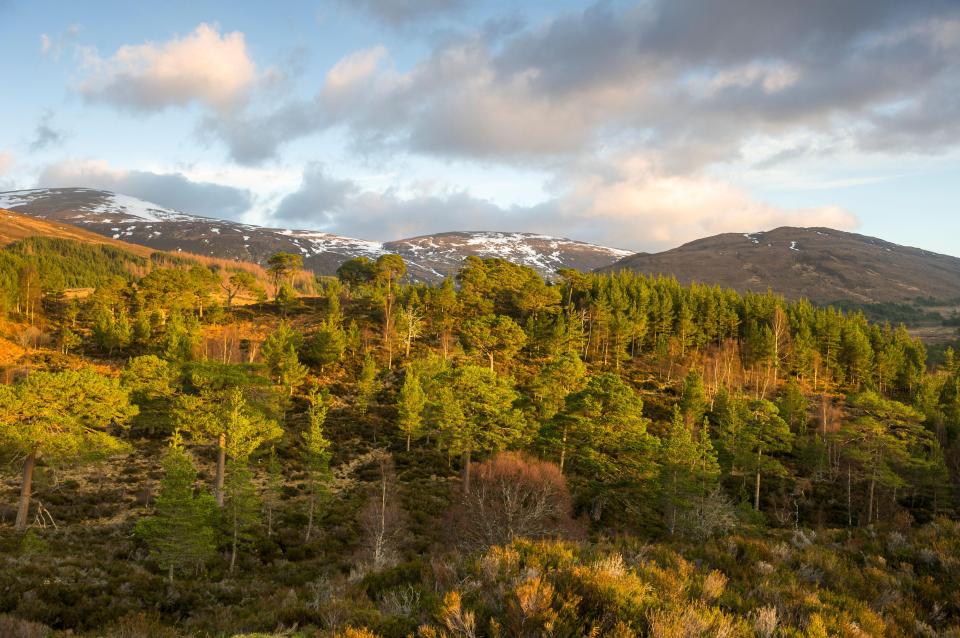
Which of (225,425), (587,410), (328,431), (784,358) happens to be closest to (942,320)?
(784,358)

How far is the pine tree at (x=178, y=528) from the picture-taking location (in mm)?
20250

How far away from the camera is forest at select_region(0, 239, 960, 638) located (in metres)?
7.45

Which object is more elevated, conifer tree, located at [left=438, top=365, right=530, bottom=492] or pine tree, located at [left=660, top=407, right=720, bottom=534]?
conifer tree, located at [left=438, top=365, right=530, bottom=492]

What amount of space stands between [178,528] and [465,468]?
63.2ft

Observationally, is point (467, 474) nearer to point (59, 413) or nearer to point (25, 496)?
point (59, 413)

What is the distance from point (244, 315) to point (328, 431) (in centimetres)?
3852

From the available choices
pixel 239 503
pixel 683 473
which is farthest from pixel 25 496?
pixel 683 473

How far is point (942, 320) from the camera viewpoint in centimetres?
15512

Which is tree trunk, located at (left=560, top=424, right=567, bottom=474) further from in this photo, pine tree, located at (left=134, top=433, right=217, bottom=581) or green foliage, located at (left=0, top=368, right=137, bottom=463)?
green foliage, located at (left=0, top=368, right=137, bottom=463)

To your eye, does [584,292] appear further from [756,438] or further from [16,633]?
[16,633]

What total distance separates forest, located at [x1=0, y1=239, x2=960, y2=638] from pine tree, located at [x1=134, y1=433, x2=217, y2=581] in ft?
0.43

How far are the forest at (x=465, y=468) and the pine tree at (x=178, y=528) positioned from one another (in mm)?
130

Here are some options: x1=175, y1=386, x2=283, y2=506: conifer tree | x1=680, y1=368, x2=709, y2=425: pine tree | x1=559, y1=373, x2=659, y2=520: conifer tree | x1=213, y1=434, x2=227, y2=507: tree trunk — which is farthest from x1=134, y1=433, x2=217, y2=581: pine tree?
x1=680, y1=368, x2=709, y2=425: pine tree

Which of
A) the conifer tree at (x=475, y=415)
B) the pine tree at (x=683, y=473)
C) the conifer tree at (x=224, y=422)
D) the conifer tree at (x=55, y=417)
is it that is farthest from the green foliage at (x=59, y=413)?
the pine tree at (x=683, y=473)
